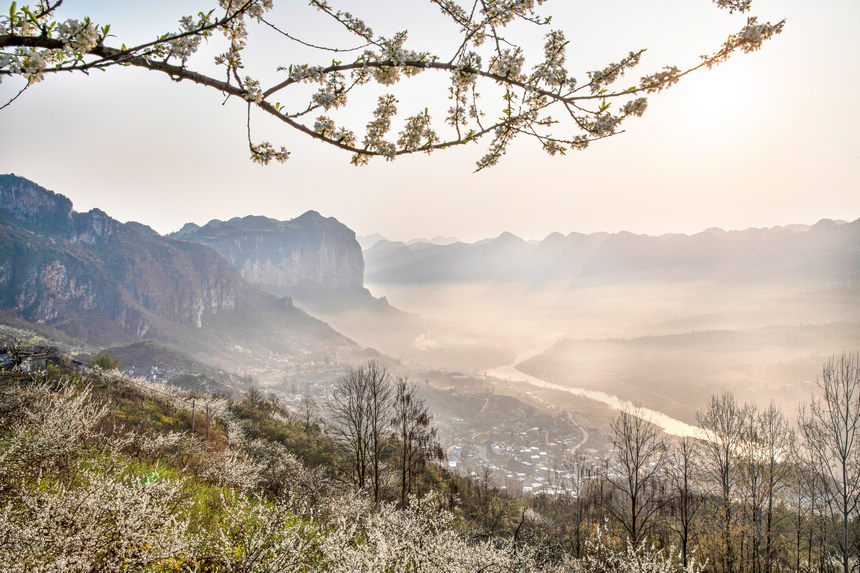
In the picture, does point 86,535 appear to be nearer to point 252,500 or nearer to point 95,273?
point 252,500

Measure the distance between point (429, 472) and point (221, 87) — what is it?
40518 millimetres

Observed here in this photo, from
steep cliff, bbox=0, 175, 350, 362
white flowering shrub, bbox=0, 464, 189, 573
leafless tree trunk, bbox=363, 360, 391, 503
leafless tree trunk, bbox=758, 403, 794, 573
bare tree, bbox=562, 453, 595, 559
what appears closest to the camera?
white flowering shrub, bbox=0, 464, 189, 573

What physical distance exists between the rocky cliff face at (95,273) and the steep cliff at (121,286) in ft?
1.14

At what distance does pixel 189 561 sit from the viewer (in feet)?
14.8

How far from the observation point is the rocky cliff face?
122 m

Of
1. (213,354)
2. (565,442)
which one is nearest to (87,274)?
(213,354)

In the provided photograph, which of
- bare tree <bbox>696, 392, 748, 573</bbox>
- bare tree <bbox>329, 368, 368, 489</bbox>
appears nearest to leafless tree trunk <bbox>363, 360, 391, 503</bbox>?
bare tree <bbox>329, 368, 368, 489</bbox>

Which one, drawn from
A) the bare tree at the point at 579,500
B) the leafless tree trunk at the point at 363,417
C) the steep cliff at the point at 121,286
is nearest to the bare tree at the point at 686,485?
the bare tree at the point at 579,500

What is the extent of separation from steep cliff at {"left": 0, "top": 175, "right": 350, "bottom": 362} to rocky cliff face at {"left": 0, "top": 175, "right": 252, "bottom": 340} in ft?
1.14

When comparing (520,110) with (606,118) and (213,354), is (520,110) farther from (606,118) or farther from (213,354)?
(213,354)

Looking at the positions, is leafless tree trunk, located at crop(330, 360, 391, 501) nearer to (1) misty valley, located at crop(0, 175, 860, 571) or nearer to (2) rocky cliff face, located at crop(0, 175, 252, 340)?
(1) misty valley, located at crop(0, 175, 860, 571)

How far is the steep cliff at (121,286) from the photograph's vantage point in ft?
406

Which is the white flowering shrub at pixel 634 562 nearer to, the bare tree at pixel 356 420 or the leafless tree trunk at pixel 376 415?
the leafless tree trunk at pixel 376 415

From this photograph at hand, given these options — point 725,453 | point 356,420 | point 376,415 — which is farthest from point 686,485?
point 356,420
